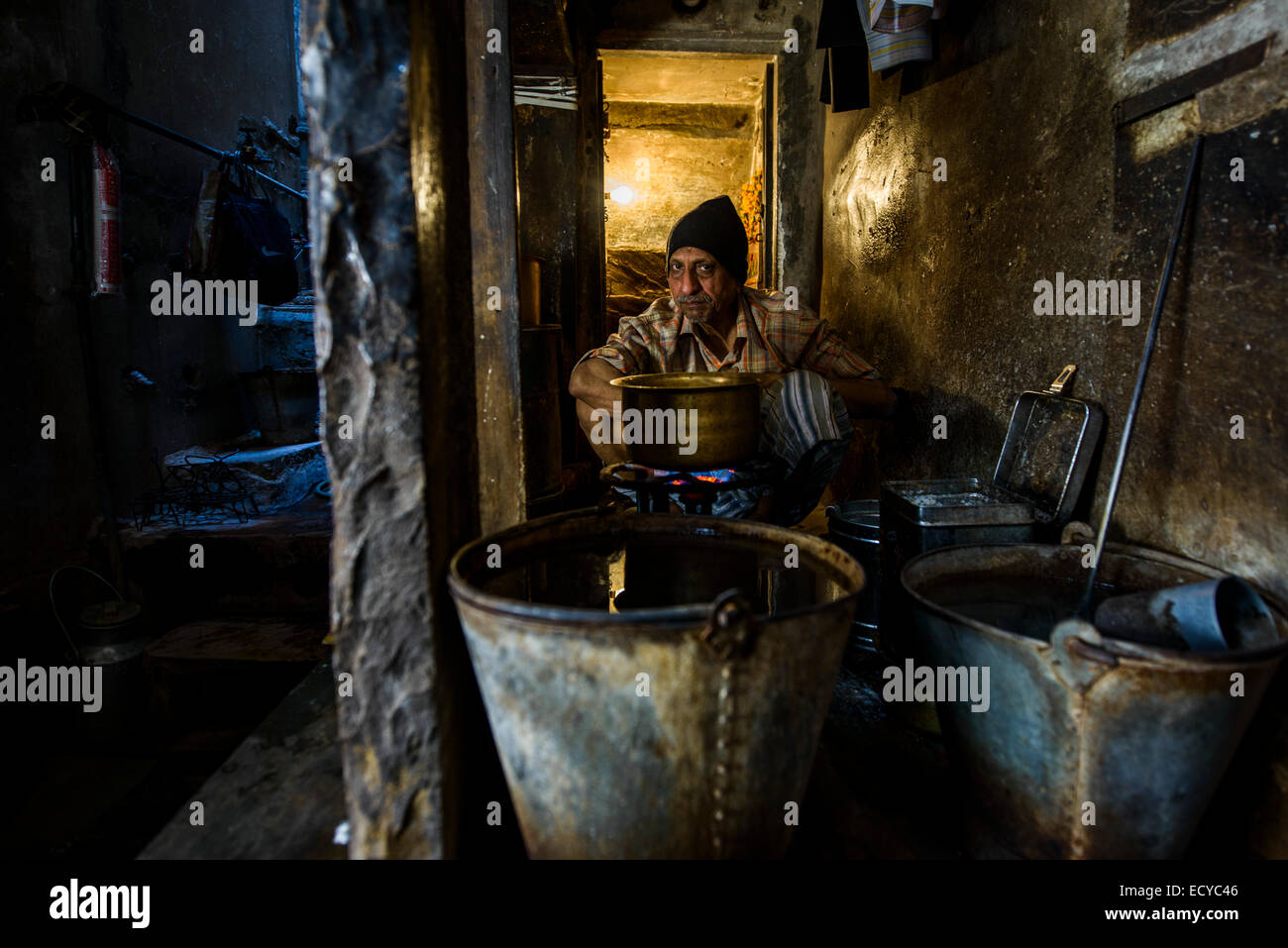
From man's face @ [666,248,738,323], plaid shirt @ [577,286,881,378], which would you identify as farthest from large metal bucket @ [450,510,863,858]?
man's face @ [666,248,738,323]

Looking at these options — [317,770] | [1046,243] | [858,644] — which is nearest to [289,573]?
[317,770]

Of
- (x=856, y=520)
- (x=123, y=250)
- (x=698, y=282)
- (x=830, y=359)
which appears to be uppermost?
(x=123, y=250)

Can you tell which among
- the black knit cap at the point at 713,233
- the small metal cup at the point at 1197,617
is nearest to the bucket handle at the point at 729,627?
the small metal cup at the point at 1197,617

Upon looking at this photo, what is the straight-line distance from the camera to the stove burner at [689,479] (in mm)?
2871

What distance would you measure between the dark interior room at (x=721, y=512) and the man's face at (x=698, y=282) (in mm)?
26

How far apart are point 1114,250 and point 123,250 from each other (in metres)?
6.83

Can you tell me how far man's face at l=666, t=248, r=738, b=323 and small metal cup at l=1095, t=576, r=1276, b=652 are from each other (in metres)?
3.18

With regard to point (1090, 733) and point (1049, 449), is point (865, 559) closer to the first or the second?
point (1049, 449)

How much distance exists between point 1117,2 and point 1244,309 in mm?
1251

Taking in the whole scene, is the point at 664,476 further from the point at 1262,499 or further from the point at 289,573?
the point at 289,573

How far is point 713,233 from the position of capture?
15.0 ft

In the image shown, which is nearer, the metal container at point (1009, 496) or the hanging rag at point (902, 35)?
the metal container at point (1009, 496)

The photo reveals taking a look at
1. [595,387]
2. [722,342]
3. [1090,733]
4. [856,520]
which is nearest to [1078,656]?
[1090,733]

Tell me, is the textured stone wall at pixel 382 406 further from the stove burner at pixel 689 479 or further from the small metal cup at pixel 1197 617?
the small metal cup at pixel 1197 617
